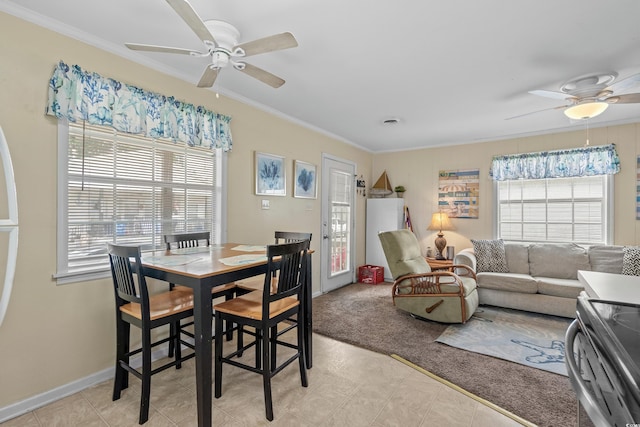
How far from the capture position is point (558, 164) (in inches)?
160

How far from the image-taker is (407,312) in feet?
11.7

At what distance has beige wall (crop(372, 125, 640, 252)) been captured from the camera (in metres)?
3.70

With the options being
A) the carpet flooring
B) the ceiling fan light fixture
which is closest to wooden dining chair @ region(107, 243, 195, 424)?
the carpet flooring

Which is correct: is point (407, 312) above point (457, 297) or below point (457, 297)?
below

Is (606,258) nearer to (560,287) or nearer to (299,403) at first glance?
(560,287)

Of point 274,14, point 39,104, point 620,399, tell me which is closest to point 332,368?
point 620,399

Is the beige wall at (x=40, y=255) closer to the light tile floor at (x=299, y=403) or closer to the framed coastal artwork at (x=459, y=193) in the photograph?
the light tile floor at (x=299, y=403)

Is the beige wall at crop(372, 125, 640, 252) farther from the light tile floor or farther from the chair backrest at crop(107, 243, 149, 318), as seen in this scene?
the chair backrest at crop(107, 243, 149, 318)

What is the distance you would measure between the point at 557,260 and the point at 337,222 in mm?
2982

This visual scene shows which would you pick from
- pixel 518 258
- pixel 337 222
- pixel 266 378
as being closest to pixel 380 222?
pixel 337 222

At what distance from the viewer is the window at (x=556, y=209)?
154 inches

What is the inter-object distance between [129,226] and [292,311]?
149cm

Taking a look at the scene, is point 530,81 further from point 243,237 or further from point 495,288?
point 243,237

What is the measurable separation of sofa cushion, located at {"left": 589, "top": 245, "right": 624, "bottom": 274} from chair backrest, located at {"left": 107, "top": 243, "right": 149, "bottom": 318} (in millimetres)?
4608
